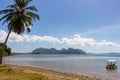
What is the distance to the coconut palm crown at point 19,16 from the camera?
35656mm

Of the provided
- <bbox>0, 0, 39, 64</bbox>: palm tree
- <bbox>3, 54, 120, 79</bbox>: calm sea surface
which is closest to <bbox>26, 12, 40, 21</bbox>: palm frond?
<bbox>0, 0, 39, 64</bbox>: palm tree

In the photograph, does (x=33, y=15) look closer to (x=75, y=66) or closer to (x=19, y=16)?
(x=19, y=16)

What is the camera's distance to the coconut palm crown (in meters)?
35.7

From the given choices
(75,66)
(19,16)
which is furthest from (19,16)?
(75,66)

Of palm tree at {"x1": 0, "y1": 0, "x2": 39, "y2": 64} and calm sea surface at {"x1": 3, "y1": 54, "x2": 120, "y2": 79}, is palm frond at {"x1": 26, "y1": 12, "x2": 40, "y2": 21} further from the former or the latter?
calm sea surface at {"x1": 3, "y1": 54, "x2": 120, "y2": 79}

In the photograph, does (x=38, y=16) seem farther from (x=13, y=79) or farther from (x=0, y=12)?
(x=13, y=79)

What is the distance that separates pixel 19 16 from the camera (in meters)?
35.9

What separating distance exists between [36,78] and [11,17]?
1998cm

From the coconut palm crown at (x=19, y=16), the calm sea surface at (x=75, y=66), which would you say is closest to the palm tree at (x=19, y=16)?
the coconut palm crown at (x=19, y=16)

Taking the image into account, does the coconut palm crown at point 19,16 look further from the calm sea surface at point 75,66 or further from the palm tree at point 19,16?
the calm sea surface at point 75,66

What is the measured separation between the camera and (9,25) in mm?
36375

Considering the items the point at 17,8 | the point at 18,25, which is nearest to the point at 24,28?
the point at 18,25

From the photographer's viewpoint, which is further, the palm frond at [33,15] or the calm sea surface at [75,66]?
the calm sea surface at [75,66]

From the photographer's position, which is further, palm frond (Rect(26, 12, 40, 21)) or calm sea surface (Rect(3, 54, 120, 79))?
calm sea surface (Rect(3, 54, 120, 79))
